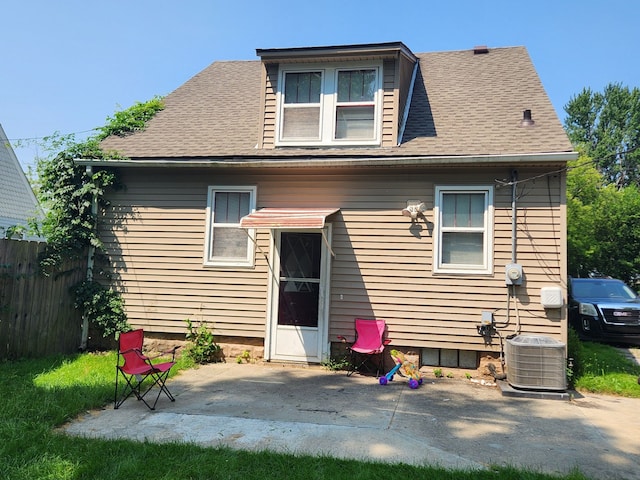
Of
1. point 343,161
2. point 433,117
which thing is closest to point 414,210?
point 343,161

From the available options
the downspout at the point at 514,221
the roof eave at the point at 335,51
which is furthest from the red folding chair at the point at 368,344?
the roof eave at the point at 335,51

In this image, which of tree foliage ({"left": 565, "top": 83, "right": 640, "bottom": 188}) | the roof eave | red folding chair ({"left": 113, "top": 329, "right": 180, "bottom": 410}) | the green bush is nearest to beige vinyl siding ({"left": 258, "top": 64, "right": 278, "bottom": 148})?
the roof eave

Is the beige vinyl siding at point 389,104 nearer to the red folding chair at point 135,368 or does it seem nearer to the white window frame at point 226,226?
the white window frame at point 226,226

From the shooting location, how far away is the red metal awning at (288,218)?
261 inches

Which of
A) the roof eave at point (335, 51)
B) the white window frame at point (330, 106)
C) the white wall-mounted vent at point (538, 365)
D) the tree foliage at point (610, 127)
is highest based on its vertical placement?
the tree foliage at point (610, 127)

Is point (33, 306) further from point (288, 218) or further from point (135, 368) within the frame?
point (288, 218)

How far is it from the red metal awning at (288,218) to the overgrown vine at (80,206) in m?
3.14

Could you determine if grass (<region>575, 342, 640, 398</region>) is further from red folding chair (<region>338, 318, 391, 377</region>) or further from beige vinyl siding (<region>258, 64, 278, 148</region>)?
beige vinyl siding (<region>258, 64, 278, 148</region>)

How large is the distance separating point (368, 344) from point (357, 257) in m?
1.46

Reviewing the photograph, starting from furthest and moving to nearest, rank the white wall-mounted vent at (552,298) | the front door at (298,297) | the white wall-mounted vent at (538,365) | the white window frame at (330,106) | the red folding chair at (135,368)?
the white window frame at (330,106)
the front door at (298,297)
the white wall-mounted vent at (552,298)
the white wall-mounted vent at (538,365)
the red folding chair at (135,368)

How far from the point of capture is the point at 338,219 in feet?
24.7

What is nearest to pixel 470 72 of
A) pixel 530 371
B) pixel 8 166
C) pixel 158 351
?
pixel 530 371

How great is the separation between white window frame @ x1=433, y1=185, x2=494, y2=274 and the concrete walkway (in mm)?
1802

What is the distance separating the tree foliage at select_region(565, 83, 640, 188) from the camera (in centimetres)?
4450
